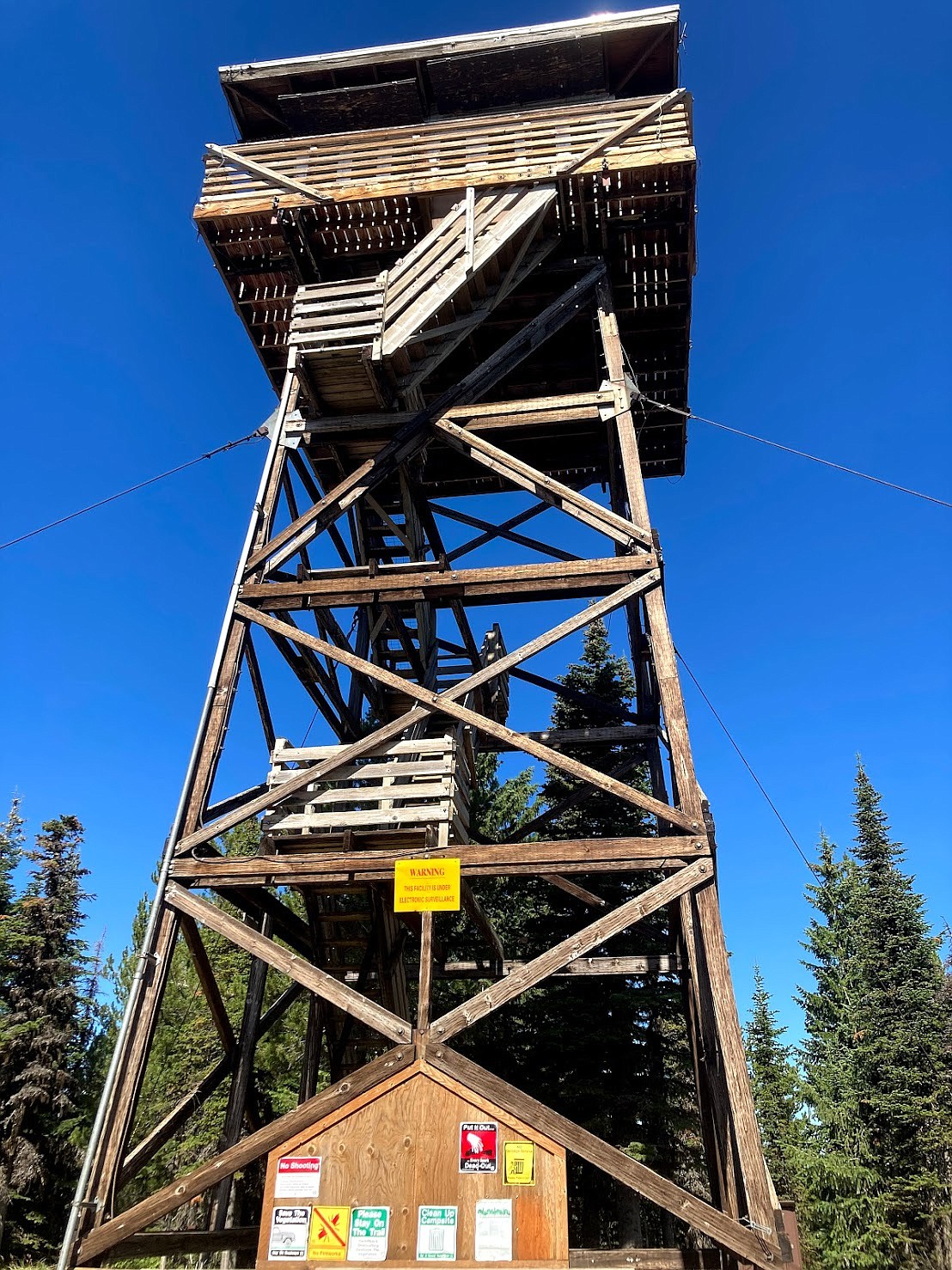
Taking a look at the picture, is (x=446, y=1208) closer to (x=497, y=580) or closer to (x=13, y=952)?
(x=497, y=580)

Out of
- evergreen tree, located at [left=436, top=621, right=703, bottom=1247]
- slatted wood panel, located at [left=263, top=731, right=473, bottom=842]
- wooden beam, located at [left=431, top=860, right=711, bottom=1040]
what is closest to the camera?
wooden beam, located at [left=431, top=860, right=711, bottom=1040]

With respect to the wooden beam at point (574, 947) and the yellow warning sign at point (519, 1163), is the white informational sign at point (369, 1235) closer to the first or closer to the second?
the yellow warning sign at point (519, 1163)

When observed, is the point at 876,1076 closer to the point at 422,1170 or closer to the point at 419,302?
the point at 422,1170

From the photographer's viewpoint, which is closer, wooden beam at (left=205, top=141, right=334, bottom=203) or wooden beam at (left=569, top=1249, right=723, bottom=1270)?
wooden beam at (left=569, top=1249, right=723, bottom=1270)

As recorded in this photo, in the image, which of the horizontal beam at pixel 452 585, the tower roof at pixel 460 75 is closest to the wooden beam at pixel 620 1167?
the horizontal beam at pixel 452 585

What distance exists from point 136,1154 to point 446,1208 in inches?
110

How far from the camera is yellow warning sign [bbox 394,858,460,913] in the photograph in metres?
6.77

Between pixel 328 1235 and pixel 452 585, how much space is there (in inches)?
222

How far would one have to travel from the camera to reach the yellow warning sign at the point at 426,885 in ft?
22.2

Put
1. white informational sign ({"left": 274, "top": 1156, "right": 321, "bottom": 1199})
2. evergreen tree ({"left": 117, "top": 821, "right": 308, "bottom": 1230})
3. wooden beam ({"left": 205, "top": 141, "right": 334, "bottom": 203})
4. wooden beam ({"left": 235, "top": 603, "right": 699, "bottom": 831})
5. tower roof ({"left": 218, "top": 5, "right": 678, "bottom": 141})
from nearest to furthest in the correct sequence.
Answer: white informational sign ({"left": 274, "top": 1156, "right": 321, "bottom": 1199})
wooden beam ({"left": 235, "top": 603, "right": 699, "bottom": 831})
wooden beam ({"left": 205, "top": 141, "right": 334, "bottom": 203})
tower roof ({"left": 218, "top": 5, "right": 678, "bottom": 141})
evergreen tree ({"left": 117, "top": 821, "right": 308, "bottom": 1230})

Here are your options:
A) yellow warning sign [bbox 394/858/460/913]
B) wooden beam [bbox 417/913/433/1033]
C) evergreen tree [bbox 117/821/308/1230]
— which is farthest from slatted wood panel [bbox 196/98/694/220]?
evergreen tree [bbox 117/821/308/1230]

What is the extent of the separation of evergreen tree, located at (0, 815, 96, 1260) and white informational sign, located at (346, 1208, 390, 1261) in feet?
78.5

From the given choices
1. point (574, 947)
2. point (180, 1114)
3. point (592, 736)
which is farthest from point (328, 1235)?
point (592, 736)

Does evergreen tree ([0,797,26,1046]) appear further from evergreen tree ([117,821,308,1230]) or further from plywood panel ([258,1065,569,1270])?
plywood panel ([258,1065,569,1270])
